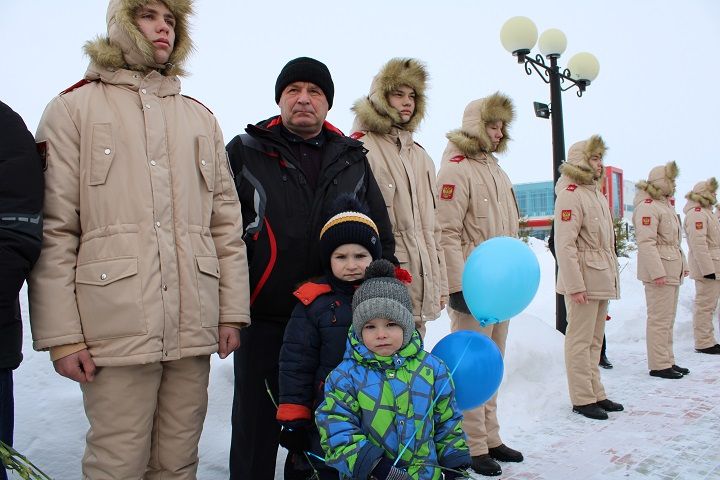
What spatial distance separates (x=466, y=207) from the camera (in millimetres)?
4090

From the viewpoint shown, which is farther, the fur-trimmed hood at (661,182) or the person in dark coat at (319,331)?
the fur-trimmed hood at (661,182)

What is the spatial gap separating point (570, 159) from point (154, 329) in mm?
4690

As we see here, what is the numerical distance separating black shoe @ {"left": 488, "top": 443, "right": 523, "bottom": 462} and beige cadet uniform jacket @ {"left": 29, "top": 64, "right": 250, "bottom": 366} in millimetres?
2404

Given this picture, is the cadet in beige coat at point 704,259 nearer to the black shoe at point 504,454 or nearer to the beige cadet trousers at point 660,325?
the beige cadet trousers at point 660,325

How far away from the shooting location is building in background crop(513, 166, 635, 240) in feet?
92.7

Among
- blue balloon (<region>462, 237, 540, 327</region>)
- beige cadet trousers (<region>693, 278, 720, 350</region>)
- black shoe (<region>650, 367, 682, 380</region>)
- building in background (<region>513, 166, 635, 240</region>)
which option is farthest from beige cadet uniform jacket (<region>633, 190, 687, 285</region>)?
building in background (<region>513, 166, 635, 240</region>)

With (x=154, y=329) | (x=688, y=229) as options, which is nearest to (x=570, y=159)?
(x=688, y=229)

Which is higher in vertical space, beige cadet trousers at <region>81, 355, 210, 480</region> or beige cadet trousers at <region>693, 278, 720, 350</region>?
beige cadet trousers at <region>81, 355, 210, 480</region>

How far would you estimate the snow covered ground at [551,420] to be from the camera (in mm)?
3062

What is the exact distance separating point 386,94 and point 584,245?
2.72 meters

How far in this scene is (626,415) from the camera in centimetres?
502

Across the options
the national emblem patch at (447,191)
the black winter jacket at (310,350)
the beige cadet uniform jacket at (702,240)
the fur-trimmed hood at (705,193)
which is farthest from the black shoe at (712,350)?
the black winter jacket at (310,350)

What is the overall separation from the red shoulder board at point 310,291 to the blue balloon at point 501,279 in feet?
2.69

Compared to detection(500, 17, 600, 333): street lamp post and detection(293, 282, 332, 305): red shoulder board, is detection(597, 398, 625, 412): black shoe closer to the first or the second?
detection(500, 17, 600, 333): street lamp post
